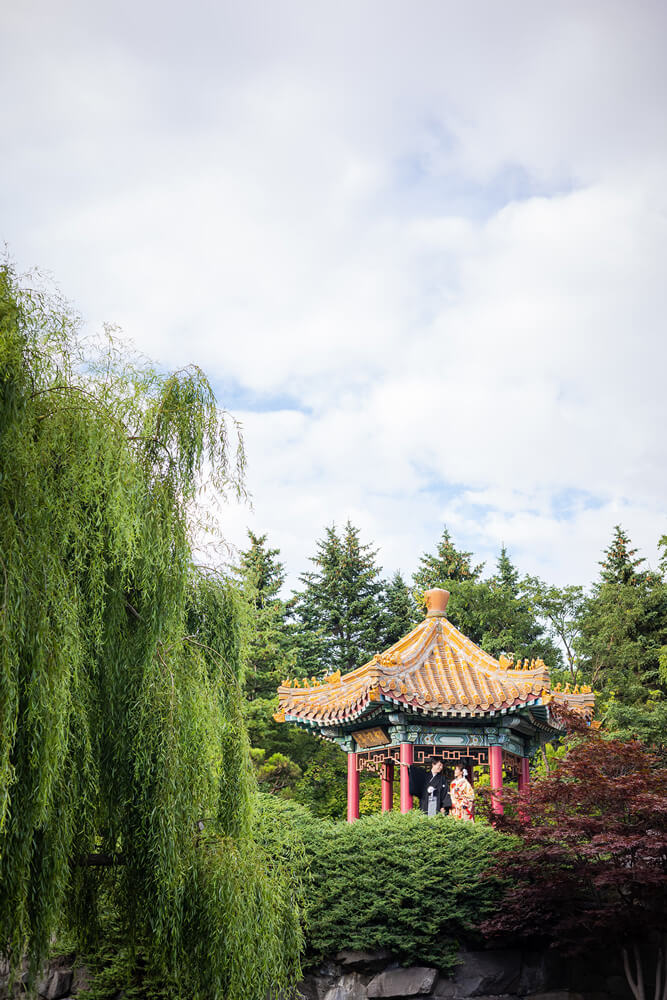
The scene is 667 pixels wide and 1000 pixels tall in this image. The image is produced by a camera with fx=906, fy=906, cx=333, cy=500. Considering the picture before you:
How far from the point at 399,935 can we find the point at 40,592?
615 cm

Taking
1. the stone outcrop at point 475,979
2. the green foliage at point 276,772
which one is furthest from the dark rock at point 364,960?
the green foliage at point 276,772

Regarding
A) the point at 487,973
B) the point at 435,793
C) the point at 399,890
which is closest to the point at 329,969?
the point at 399,890

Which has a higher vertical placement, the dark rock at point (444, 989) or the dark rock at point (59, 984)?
the dark rock at point (444, 989)

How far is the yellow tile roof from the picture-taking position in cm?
1075


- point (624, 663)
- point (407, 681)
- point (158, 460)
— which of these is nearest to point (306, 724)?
point (407, 681)

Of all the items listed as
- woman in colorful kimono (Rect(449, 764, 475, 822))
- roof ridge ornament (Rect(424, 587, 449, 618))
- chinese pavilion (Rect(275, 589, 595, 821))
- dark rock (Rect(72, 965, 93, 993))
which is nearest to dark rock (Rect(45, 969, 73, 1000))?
dark rock (Rect(72, 965, 93, 993))

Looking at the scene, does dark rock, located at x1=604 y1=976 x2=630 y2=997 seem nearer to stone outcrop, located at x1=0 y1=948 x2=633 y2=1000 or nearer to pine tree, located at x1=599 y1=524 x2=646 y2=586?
stone outcrop, located at x1=0 y1=948 x2=633 y2=1000

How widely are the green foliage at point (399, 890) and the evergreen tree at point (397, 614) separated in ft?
64.4

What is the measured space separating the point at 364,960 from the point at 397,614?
21.3 m

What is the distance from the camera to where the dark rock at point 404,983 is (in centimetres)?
895

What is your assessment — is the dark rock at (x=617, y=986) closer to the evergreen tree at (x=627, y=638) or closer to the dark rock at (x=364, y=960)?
the dark rock at (x=364, y=960)

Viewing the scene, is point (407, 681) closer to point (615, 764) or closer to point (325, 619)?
point (615, 764)

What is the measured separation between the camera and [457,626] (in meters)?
28.9

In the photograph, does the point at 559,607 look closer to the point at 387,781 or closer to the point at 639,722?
the point at 639,722
